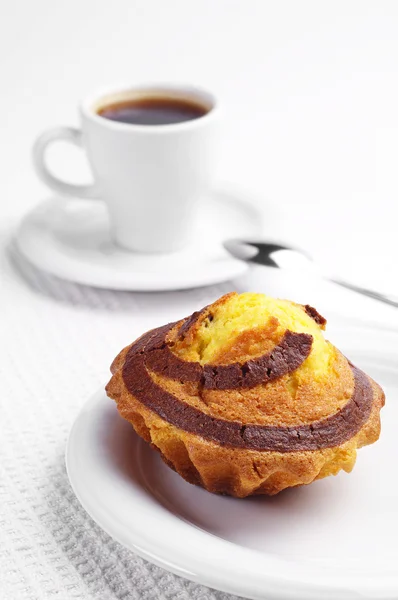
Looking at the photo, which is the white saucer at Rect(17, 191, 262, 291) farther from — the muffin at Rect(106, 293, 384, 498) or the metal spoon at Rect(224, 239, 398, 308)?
the muffin at Rect(106, 293, 384, 498)

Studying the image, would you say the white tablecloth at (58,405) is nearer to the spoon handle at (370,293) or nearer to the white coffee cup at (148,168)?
the spoon handle at (370,293)

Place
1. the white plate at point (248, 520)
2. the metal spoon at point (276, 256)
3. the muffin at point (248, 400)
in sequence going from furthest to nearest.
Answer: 1. the metal spoon at point (276, 256)
2. the muffin at point (248, 400)
3. the white plate at point (248, 520)

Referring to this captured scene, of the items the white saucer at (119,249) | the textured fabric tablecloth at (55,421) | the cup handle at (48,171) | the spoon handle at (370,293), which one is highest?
the cup handle at (48,171)

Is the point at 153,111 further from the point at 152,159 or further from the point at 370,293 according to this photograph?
the point at 370,293

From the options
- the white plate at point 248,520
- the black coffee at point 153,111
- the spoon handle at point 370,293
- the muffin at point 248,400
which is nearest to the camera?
the white plate at point 248,520

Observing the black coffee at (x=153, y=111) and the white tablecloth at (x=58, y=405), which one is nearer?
the white tablecloth at (x=58, y=405)

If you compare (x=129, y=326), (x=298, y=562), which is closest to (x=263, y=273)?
(x=129, y=326)

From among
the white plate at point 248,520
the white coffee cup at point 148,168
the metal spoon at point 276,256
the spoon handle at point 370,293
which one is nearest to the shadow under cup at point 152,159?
the white coffee cup at point 148,168
